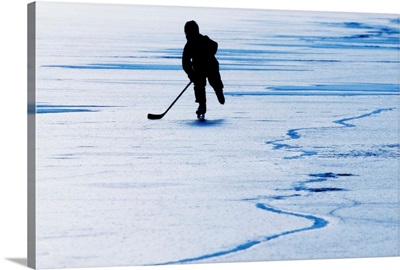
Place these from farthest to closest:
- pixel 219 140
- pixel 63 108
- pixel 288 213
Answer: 1. pixel 219 140
2. pixel 288 213
3. pixel 63 108

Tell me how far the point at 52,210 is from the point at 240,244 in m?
1.32

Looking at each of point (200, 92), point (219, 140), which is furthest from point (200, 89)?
point (219, 140)

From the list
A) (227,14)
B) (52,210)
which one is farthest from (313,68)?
(52,210)

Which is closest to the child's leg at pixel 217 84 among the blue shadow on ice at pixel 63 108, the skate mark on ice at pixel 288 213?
the skate mark on ice at pixel 288 213

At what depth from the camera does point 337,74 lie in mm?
8812

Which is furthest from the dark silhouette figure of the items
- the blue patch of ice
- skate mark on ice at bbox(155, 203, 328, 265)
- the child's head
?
skate mark on ice at bbox(155, 203, 328, 265)

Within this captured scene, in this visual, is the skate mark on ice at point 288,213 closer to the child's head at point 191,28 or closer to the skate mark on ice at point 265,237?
the skate mark on ice at point 265,237

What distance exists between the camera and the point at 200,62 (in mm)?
8492

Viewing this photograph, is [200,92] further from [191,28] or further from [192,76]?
[191,28]

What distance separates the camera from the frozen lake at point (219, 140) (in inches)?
311

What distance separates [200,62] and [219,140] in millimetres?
586

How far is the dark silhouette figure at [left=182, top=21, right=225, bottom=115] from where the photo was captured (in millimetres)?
8453

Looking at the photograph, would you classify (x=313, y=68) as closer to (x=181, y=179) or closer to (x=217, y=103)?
(x=217, y=103)

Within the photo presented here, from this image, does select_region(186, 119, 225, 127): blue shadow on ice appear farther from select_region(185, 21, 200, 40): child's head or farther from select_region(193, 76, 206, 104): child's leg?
select_region(185, 21, 200, 40): child's head
